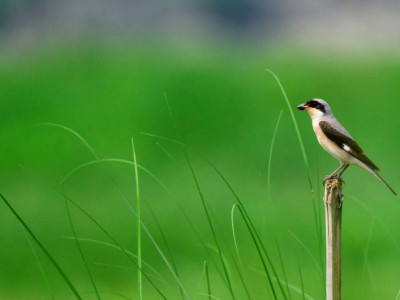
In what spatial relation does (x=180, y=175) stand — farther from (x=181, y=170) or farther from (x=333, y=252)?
(x=333, y=252)

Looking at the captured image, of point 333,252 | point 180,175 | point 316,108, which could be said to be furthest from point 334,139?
point 180,175

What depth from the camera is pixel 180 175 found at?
7219 mm

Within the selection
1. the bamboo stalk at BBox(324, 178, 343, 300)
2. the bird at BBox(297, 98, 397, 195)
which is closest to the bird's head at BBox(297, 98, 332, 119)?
the bird at BBox(297, 98, 397, 195)

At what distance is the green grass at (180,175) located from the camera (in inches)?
216

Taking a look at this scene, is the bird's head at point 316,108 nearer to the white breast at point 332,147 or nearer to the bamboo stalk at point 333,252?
the white breast at point 332,147

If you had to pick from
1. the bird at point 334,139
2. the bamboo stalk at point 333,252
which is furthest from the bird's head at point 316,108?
the bamboo stalk at point 333,252

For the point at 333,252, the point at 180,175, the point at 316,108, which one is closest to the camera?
the point at 333,252

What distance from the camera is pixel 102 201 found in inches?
271

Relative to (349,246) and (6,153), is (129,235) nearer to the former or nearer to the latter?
(349,246)

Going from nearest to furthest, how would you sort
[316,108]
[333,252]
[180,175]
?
1. [333,252]
2. [316,108]
3. [180,175]

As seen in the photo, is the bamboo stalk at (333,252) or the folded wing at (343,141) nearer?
the bamboo stalk at (333,252)

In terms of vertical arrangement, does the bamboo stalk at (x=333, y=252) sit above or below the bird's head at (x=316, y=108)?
below

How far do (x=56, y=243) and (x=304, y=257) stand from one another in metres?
A: 1.81

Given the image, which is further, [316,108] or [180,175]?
[180,175]
